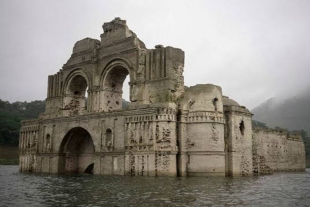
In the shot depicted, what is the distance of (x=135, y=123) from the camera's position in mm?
25734

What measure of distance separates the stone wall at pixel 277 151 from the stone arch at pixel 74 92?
1659 cm

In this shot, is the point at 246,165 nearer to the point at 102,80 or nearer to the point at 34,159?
the point at 102,80

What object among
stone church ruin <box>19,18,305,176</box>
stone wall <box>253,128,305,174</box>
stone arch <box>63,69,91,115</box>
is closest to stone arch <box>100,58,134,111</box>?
stone church ruin <box>19,18,305,176</box>

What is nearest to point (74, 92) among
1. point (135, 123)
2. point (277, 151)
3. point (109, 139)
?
point (109, 139)

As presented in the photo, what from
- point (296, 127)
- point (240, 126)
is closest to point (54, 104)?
point (240, 126)

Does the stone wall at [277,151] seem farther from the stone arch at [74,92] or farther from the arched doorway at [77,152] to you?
the stone arch at [74,92]

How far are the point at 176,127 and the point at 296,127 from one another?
122 metres

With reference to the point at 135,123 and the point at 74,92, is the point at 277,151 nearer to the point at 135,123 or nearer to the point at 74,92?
the point at 135,123

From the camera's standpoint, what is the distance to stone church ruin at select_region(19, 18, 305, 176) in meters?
24.8

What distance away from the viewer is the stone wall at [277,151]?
31.9m

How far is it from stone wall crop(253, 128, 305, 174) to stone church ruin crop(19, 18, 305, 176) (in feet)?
0.82

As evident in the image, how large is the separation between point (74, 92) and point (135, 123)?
1212 centimetres

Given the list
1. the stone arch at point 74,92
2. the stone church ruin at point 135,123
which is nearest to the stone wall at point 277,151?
the stone church ruin at point 135,123

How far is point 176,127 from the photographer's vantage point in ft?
83.7
